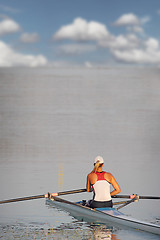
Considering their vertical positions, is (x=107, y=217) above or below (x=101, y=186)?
below

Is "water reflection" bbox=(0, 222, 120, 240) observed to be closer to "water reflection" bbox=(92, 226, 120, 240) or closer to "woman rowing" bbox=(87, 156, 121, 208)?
"water reflection" bbox=(92, 226, 120, 240)

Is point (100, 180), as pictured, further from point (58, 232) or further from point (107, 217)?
point (58, 232)

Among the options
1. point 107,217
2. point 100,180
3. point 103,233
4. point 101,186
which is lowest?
point 103,233

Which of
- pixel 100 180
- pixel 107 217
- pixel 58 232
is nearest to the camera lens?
pixel 58 232

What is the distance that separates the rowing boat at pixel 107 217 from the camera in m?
8.03

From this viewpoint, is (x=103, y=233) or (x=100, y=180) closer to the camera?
(x=103, y=233)

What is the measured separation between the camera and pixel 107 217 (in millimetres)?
8680

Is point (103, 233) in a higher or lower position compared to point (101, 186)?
lower

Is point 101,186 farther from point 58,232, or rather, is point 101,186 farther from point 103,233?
point 58,232

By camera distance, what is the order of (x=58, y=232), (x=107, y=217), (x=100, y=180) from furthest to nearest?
1. (x=100, y=180)
2. (x=107, y=217)
3. (x=58, y=232)

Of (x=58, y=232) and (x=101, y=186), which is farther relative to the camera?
(x=101, y=186)

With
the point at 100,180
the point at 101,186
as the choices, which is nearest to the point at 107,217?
the point at 101,186

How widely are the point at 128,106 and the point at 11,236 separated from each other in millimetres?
125624

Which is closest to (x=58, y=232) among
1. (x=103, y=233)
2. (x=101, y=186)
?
(x=103, y=233)
